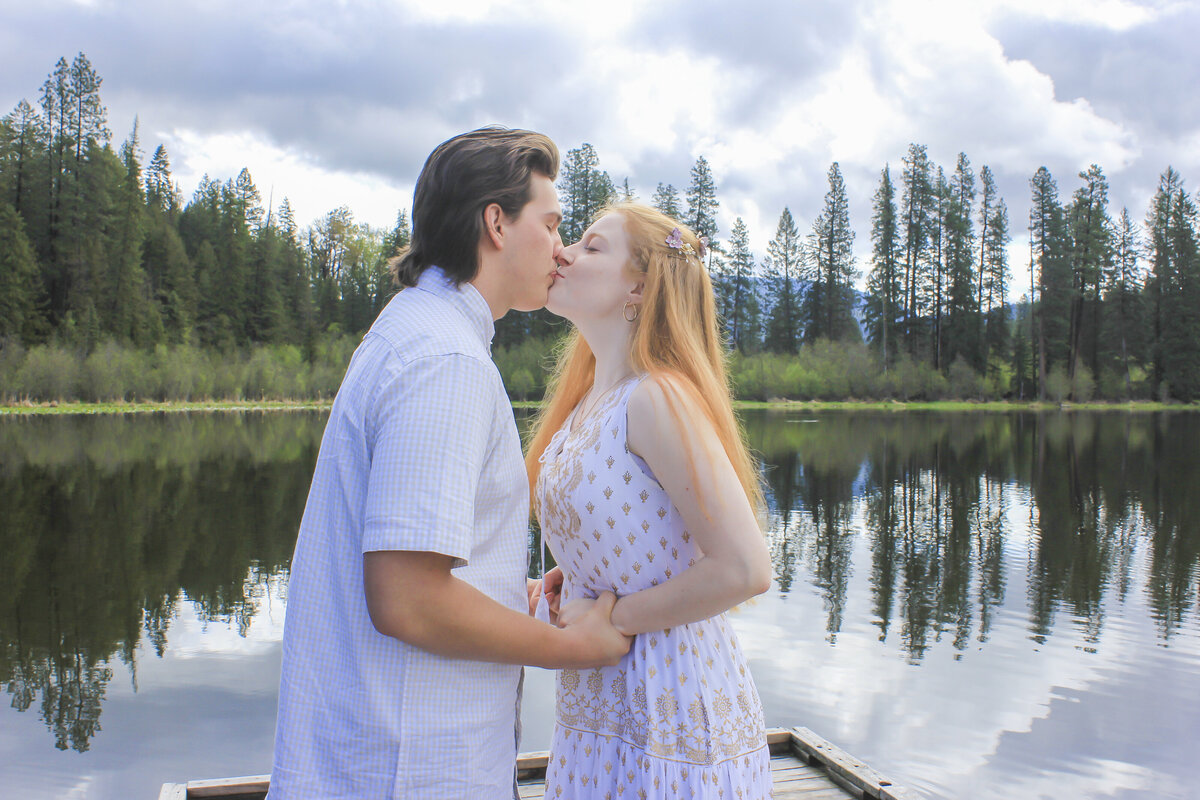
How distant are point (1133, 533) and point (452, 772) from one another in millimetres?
13916

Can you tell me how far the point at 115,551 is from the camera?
35.8 ft

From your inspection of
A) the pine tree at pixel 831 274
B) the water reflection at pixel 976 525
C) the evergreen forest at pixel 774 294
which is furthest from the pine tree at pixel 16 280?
the pine tree at pixel 831 274

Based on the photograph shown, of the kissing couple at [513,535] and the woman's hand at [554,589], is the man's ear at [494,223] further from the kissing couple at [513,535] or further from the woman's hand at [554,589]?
the woman's hand at [554,589]

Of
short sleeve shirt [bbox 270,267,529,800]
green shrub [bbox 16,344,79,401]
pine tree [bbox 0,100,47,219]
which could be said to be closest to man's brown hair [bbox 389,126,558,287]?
short sleeve shirt [bbox 270,267,529,800]

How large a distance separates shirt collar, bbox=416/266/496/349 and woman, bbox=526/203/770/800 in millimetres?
395

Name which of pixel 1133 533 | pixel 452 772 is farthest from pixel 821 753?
pixel 1133 533

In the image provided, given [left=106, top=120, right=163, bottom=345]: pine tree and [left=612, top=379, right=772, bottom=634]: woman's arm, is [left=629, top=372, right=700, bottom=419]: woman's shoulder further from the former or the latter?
[left=106, top=120, right=163, bottom=345]: pine tree

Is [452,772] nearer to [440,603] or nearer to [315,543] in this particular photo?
[440,603]

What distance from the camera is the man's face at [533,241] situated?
1.62 m

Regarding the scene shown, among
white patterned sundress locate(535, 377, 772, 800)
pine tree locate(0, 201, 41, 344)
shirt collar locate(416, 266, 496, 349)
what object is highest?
pine tree locate(0, 201, 41, 344)

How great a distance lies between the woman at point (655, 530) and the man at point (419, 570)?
315 millimetres

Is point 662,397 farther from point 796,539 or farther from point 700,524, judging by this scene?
point 796,539

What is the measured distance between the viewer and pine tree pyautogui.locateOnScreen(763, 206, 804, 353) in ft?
202

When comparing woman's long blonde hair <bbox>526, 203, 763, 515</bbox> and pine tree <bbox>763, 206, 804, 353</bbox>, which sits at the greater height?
pine tree <bbox>763, 206, 804, 353</bbox>
